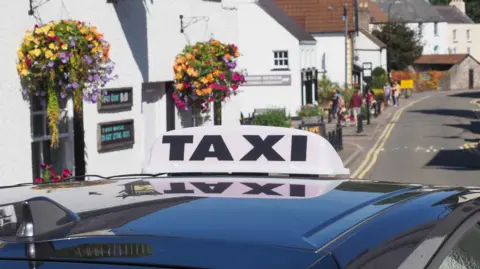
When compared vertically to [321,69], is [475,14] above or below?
above

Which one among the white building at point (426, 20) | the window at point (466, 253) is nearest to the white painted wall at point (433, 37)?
the white building at point (426, 20)

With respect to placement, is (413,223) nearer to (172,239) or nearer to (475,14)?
(172,239)

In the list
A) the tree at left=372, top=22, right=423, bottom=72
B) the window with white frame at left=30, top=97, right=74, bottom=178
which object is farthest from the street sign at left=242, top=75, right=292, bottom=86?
the tree at left=372, top=22, right=423, bottom=72

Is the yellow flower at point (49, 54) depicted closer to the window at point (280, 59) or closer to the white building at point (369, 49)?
the window at point (280, 59)

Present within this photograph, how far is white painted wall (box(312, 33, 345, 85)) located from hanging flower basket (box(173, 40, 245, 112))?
46.5 metres

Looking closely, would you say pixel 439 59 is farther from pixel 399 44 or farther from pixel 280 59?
pixel 280 59

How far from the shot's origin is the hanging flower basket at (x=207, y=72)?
18.0 metres

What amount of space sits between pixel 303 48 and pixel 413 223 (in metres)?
52.1

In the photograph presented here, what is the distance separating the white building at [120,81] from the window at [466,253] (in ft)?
32.8

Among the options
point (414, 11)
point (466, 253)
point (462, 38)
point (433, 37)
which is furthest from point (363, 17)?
point (466, 253)

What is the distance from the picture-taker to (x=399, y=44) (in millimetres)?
94250

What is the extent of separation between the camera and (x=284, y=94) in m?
53.3

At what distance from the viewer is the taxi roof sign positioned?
422cm

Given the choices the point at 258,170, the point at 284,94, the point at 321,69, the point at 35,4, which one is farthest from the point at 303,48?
the point at 258,170
